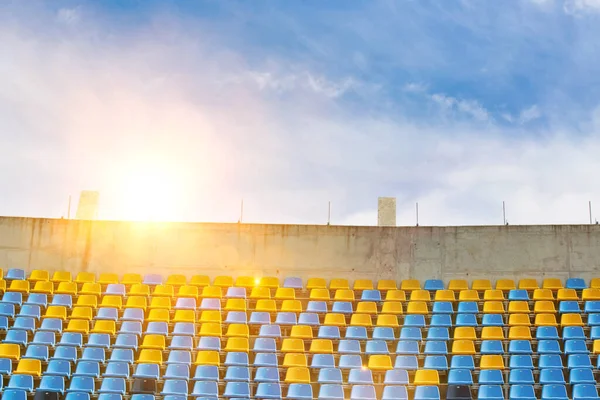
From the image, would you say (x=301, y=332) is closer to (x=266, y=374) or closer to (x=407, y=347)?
(x=266, y=374)

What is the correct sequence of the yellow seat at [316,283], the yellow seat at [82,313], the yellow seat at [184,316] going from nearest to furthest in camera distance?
the yellow seat at [184,316] < the yellow seat at [82,313] < the yellow seat at [316,283]

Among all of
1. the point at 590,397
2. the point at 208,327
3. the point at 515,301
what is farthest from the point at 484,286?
the point at 208,327

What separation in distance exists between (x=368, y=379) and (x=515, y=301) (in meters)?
4.41

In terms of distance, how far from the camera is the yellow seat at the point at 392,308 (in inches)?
711

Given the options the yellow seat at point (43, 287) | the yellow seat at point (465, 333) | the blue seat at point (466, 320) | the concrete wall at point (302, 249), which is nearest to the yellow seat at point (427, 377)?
the yellow seat at point (465, 333)

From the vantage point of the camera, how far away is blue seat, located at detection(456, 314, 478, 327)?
17.3 metres

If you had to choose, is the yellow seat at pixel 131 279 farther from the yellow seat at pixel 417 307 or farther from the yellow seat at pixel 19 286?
the yellow seat at pixel 417 307

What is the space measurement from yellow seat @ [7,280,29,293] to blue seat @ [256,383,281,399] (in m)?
6.97

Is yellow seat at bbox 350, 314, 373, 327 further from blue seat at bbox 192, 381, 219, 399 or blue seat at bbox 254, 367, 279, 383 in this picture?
blue seat at bbox 192, 381, 219, 399

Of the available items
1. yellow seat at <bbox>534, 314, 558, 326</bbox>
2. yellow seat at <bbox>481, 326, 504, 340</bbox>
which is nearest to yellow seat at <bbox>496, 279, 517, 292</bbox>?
yellow seat at <bbox>534, 314, 558, 326</bbox>

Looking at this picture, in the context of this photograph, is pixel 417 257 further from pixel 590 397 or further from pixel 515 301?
pixel 590 397

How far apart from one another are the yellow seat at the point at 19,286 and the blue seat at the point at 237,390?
642 centimetres

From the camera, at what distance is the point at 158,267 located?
20.1m

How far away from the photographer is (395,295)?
1856 cm
